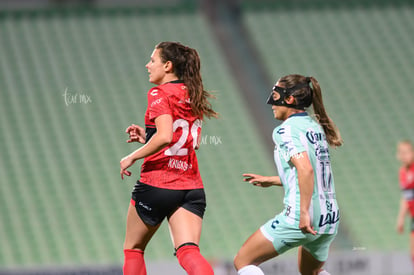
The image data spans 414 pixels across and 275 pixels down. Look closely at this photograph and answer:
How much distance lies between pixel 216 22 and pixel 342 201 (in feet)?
15.0

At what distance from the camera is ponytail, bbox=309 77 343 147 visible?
13.2ft

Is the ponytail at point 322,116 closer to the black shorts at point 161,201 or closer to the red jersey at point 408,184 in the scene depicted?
the black shorts at point 161,201

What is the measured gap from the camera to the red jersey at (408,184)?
8.12m

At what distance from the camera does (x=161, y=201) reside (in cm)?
376

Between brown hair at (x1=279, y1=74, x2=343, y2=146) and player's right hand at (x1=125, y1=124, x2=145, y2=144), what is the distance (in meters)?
0.90

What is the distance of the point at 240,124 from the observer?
10.4 m

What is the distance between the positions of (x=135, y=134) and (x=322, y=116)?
1.14 m

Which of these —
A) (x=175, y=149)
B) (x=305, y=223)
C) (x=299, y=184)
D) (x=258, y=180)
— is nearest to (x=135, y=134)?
(x=175, y=149)

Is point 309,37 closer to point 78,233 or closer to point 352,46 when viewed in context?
point 352,46

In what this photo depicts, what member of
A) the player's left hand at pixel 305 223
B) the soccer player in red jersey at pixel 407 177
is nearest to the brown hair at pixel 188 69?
the player's left hand at pixel 305 223

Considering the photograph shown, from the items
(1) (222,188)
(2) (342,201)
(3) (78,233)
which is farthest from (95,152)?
(2) (342,201)

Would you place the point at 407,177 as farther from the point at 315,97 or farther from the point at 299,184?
the point at 299,184

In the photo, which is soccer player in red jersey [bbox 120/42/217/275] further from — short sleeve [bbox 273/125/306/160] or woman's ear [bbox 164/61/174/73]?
short sleeve [bbox 273/125/306/160]

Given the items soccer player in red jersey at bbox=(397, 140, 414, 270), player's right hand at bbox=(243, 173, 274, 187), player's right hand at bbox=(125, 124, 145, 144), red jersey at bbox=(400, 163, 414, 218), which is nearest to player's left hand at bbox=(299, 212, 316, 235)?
player's right hand at bbox=(243, 173, 274, 187)
